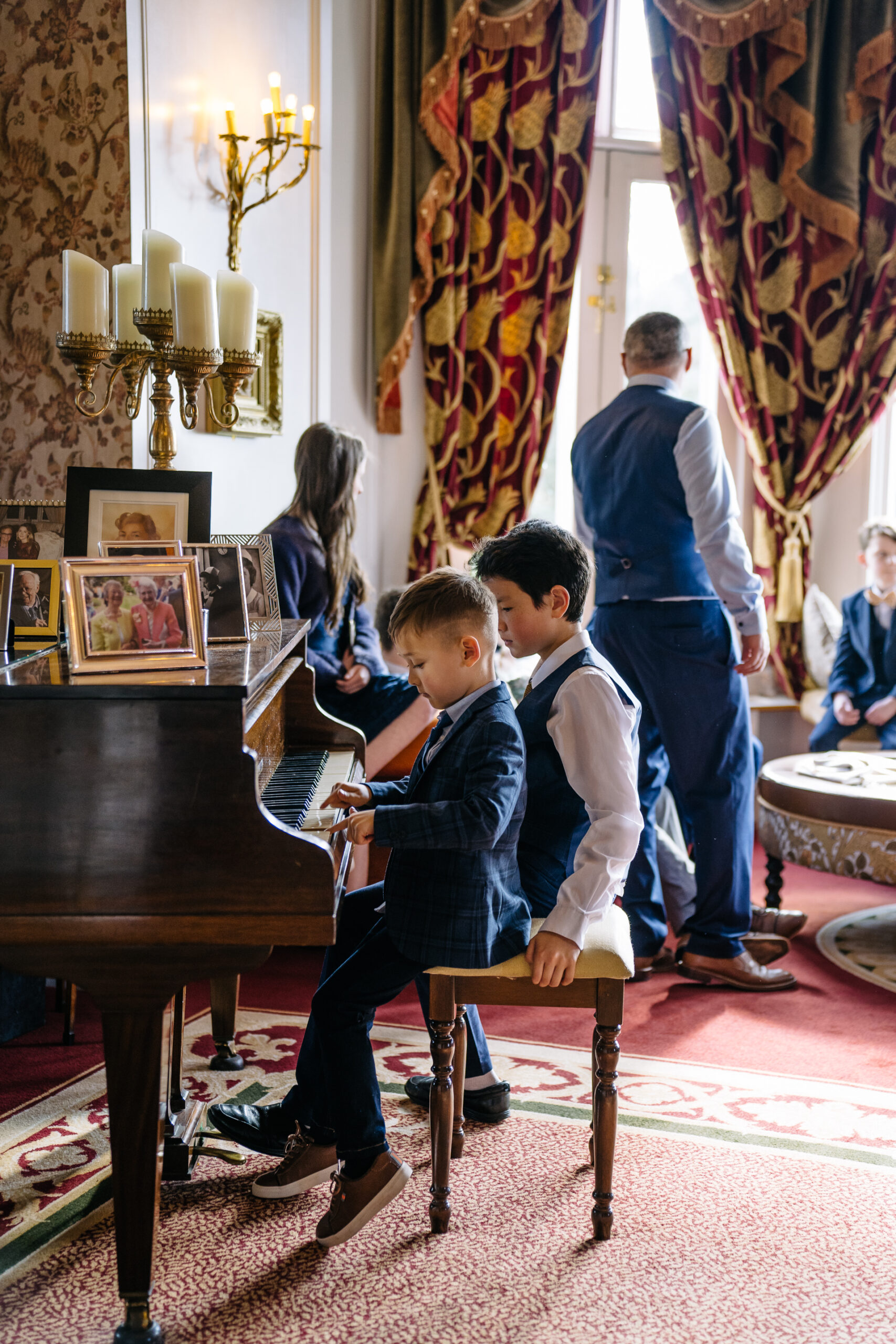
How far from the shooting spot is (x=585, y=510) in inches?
131

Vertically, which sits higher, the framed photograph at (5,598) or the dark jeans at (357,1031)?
the framed photograph at (5,598)

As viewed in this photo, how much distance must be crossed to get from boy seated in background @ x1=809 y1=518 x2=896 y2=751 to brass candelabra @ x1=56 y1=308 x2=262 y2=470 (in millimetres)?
3012

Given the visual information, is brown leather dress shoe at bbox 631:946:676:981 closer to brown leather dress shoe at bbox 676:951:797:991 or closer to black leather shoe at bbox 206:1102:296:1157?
brown leather dress shoe at bbox 676:951:797:991

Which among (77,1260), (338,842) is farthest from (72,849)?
(77,1260)

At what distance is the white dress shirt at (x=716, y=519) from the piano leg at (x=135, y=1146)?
190 cm

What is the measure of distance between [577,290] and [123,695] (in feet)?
13.3

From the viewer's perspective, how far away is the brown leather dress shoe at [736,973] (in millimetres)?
3131

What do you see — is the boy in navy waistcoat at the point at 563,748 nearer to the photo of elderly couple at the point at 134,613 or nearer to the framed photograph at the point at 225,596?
the framed photograph at the point at 225,596

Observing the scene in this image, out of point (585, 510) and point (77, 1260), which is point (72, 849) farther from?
point (585, 510)

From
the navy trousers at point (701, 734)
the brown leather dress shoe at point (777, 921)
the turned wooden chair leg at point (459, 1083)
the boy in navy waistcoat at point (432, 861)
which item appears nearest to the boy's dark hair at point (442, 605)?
the boy in navy waistcoat at point (432, 861)

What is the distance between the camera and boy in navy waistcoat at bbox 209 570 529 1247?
1759 mm

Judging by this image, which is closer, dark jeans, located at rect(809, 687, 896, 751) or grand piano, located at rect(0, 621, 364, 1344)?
grand piano, located at rect(0, 621, 364, 1344)

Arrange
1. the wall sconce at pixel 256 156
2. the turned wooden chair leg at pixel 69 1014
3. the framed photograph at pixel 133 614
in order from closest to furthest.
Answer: the framed photograph at pixel 133 614 → the turned wooden chair leg at pixel 69 1014 → the wall sconce at pixel 256 156

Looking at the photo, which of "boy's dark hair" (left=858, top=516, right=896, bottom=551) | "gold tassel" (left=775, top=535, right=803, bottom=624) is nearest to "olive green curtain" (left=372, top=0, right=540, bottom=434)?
"gold tassel" (left=775, top=535, right=803, bottom=624)
